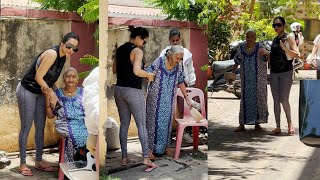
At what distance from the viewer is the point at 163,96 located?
61.2 inches

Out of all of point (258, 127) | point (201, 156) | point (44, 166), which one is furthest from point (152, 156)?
point (44, 166)

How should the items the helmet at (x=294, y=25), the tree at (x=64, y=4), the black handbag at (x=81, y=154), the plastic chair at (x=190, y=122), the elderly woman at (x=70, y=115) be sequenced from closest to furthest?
the helmet at (x=294, y=25) → the plastic chair at (x=190, y=122) → the tree at (x=64, y=4) → the elderly woman at (x=70, y=115) → the black handbag at (x=81, y=154)

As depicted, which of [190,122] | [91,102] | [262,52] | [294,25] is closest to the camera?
[294,25]

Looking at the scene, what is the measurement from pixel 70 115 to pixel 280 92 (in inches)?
34.0

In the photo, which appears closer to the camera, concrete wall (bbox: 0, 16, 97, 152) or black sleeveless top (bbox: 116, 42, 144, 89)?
black sleeveless top (bbox: 116, 42, 144, 89)

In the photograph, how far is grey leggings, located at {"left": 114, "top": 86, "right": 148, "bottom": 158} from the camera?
1519 millimetres

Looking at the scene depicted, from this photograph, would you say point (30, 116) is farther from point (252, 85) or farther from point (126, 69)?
point (252, 85)

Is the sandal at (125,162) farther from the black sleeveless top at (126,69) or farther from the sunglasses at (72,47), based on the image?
the sunglasses at (72,47)

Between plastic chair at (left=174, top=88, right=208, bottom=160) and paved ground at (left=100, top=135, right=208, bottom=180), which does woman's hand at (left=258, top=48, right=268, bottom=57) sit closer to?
plastic chair at (left=174, top=88, right=208, bottom=160)

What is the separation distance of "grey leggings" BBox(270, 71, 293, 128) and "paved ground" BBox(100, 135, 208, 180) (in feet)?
Result: 0.94

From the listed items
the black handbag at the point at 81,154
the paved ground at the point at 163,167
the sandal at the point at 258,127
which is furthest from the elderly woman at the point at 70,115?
the sandal at the point at 258,127

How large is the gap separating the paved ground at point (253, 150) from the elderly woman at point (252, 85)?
0.8 inches

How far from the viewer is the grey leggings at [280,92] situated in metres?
1.42

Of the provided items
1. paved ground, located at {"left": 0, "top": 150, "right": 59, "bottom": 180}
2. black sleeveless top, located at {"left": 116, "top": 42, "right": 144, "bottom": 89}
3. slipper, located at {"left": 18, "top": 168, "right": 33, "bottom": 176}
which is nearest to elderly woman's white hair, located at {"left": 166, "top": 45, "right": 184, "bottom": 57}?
black sleeveless top, located at {"left": 116, "top": 42, "right": 144, "bottom": 89}
